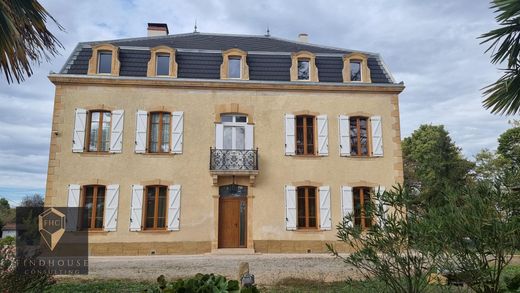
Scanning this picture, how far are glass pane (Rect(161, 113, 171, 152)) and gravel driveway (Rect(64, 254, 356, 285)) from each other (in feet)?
13.0

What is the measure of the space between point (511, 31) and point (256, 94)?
9.09 m

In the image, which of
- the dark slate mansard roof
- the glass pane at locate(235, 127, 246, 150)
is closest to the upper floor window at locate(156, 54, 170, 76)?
the dark slate mansard roof

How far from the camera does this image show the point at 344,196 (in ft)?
44.1

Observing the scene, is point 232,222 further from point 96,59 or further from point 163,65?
point 96,59

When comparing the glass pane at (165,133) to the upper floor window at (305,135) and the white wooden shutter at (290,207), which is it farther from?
the upper floor window at (305,135)

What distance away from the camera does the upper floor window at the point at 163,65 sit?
547 inches

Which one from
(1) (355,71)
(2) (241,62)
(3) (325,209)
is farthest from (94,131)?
(1) (355,71)

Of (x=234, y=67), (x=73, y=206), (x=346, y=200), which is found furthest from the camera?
(x=234, y=67)

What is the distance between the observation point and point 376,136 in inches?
549

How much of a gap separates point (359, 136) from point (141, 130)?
27.8 feet

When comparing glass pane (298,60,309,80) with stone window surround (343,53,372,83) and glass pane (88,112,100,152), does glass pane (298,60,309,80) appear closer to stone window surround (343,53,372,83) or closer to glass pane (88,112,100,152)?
stone window surround (343,53,372,83)

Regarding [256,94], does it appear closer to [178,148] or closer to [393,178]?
[178,148]

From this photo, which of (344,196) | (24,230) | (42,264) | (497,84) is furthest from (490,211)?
(344,196)

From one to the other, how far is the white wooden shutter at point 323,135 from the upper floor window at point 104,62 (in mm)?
8389
